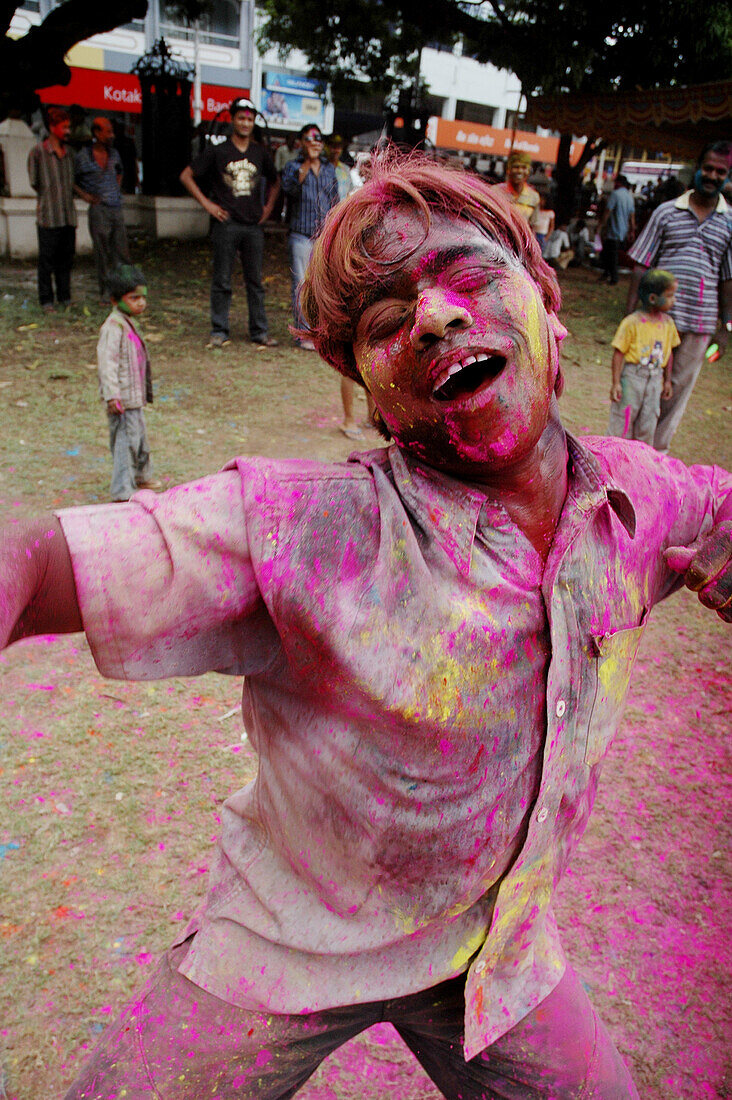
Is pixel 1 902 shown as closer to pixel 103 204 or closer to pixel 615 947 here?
pixel 615 947

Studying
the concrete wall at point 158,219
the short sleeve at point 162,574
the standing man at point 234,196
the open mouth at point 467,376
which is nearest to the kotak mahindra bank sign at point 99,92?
the concrete wall at point 158,219

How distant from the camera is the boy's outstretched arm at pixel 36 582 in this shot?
1075 mm

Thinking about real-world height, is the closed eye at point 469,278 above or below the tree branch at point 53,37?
below

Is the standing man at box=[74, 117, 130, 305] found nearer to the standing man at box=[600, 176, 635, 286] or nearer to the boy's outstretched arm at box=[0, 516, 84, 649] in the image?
the standing man at box=[600, 176, 635, 286]

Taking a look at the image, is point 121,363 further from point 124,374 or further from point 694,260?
point 694,260

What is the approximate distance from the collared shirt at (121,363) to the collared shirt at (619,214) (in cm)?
1381

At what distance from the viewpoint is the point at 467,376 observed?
1.30m

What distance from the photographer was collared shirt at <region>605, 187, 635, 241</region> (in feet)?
54.5

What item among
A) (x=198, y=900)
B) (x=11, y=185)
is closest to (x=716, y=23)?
(x=11, y=185)

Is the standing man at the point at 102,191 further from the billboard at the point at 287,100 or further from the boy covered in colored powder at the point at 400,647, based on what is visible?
the billboard at the point at 287,100

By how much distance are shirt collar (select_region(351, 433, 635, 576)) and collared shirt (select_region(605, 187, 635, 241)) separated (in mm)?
17167

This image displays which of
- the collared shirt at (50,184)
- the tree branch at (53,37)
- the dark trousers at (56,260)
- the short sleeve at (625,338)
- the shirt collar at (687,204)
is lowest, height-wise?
the dark trousers at (56,260)

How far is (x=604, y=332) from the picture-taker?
1277 centimetres

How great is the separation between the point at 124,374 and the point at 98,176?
7.01 metres
